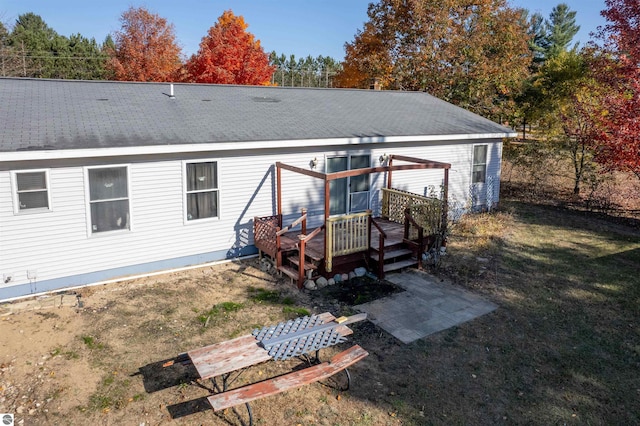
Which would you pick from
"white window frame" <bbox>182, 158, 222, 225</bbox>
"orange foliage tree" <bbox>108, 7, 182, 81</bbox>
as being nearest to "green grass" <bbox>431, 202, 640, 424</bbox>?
"white window frame" <bbox>182, 158, 222, 225</bbox>

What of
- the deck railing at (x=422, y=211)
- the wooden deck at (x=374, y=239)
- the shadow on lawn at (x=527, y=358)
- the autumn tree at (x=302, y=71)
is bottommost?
the shadow on lawn at (x=527, y=358)

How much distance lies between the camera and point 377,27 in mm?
26656

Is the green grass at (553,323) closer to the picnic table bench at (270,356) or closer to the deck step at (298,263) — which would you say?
the picnic table bench at (270,356)

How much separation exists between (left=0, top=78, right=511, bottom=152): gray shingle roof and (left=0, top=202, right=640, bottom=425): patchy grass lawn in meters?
2.89

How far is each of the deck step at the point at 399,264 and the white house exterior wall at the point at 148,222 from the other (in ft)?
7.96

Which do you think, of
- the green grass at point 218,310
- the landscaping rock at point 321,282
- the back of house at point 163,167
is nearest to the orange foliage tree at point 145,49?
the back of house at point 163,167

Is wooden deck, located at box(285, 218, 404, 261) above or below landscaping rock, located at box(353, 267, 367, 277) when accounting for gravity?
above

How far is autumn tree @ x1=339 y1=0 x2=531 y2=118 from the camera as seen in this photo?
23250mm

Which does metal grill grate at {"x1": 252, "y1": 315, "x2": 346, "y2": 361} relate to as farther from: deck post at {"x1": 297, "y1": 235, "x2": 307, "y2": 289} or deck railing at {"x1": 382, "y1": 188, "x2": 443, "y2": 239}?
deck railing at {"x1": 382, "y1": 188, "x2": 443, "y2": 239}

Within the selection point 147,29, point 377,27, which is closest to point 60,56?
point 147,29

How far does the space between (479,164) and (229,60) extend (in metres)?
15.8

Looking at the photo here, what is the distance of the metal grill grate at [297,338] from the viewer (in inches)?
215

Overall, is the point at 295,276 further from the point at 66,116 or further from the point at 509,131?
the point at 509,131

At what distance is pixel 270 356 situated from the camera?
5.35 metres
